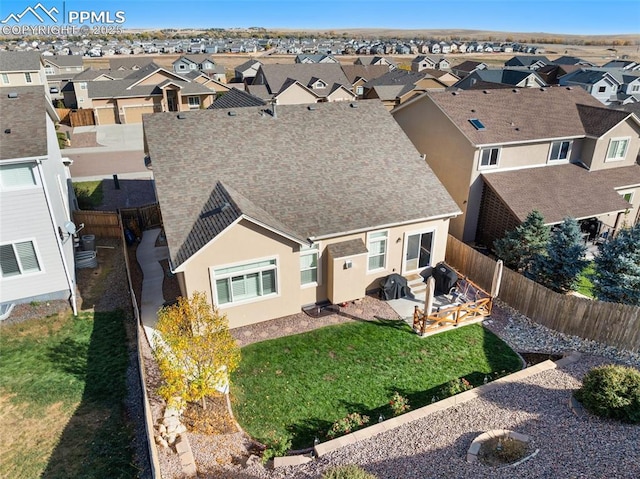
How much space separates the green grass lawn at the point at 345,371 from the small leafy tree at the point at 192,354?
1780mm

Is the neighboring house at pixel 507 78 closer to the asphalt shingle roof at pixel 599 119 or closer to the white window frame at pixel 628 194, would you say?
the asphalt shingle roof at pixel 599 119

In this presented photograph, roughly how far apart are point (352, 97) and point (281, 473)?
53892mm

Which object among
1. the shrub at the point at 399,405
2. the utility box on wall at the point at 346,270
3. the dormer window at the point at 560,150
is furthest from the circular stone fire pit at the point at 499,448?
the dormer window at the point at 560,150

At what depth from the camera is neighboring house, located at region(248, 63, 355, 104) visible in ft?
170

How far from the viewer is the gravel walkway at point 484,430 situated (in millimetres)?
9273

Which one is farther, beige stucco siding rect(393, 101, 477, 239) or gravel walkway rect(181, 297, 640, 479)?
beige stucco siding rect(393, 101, 477, 239)

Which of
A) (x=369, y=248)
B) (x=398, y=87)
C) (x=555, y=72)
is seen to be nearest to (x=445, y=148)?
(x=369, y=248)

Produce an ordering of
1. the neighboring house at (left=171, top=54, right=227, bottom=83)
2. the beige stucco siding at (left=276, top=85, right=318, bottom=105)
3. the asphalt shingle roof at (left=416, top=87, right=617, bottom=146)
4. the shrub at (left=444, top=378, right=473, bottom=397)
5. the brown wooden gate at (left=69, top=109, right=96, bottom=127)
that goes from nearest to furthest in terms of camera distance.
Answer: the shrub at (left=444, top=378, right=473, bottom=397) → the asphalt shingle roof at (left=416, top=87, right=617, bottom=146) → the brown wooden gate at (left=69, top=109, right=96, bottom=127) → the beige stucco siding at (left=276, top=85, right=318, bottom=105) → the neighboring house at (left=171, top=54, right=227, bottom=83)

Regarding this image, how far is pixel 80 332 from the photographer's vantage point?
1530 cm

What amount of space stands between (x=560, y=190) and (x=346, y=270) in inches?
557

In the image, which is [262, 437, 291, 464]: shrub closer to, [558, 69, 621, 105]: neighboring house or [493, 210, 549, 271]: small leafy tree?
[493, 210, 549, 271]: small leafy tree

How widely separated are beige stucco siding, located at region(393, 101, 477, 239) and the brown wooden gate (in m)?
40.9

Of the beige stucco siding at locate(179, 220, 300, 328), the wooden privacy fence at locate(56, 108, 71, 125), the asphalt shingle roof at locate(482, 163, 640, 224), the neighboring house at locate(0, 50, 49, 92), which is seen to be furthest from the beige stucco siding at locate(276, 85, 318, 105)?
the beige stucco siding at locate(179, 220, 300, 328)

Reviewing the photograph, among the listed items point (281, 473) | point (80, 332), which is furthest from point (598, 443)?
point (80, 332)
